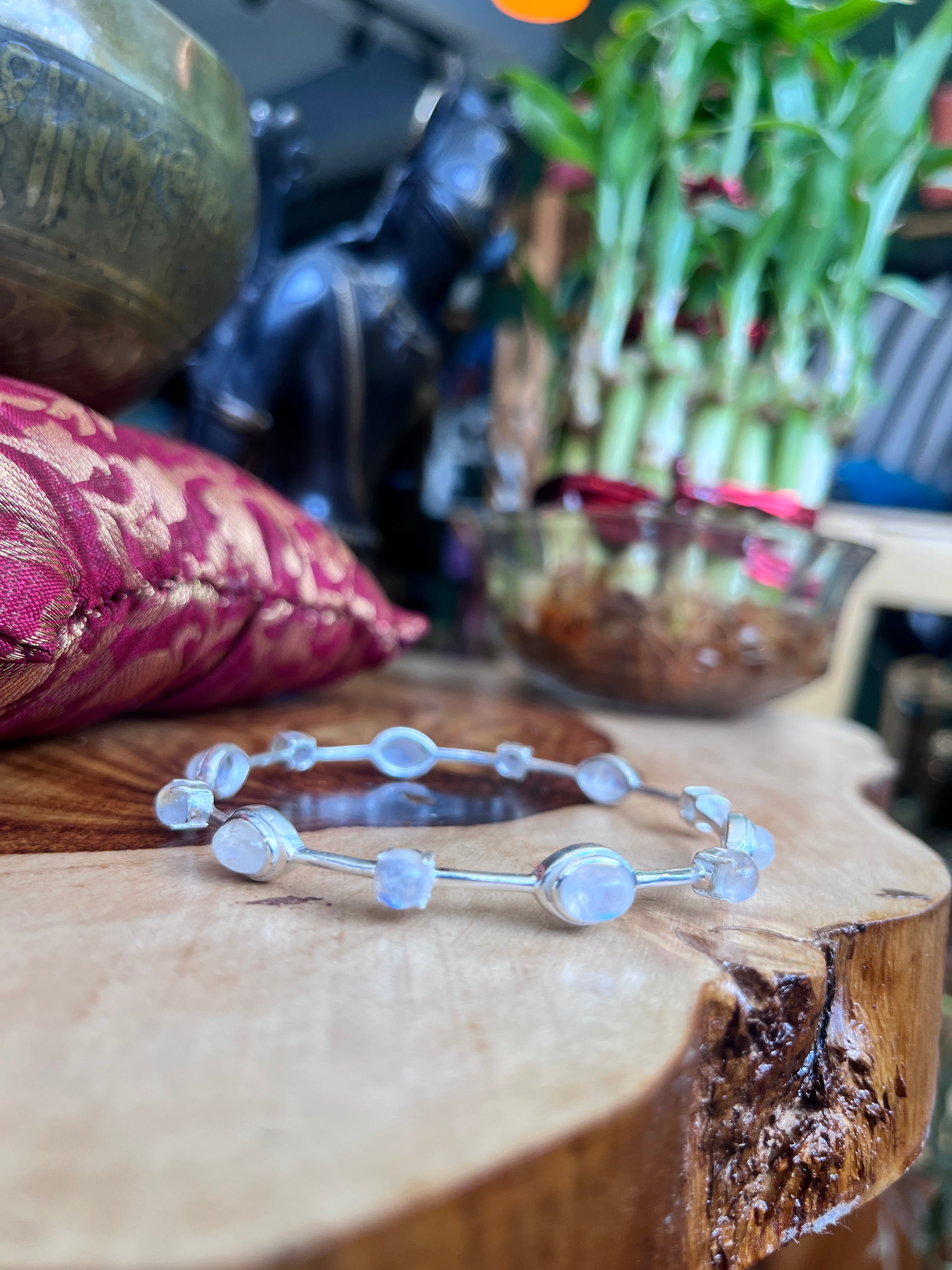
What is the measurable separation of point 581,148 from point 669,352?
181mm

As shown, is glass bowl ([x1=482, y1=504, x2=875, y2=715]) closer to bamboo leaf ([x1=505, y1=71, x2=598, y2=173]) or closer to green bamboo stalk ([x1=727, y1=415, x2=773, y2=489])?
green bamboo stalk ([x1=727, y1=415, x2=773, y2=489])

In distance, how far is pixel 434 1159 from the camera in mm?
130

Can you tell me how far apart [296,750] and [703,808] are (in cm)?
18

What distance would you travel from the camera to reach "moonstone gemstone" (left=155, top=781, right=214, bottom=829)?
10.8 inches

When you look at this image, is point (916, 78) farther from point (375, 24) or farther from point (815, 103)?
point (375, 24)

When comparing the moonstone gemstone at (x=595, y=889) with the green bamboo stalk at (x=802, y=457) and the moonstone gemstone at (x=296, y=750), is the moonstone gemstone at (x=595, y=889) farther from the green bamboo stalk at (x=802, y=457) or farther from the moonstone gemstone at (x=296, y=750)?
the green bamboo stalk at (x=802, y=457)

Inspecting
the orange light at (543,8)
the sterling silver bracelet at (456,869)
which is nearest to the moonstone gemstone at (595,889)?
the sterling silver bracelet at (456,869)

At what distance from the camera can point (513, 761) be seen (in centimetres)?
40

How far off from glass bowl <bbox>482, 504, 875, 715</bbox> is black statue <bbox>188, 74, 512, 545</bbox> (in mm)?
215

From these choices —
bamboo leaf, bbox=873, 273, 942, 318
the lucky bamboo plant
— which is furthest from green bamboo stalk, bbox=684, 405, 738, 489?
bamboo leaf, bbox=873, 273, 942, 318

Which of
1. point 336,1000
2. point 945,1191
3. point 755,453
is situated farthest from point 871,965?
point 755,453

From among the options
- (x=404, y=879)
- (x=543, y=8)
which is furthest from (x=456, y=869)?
(x=543, y=8)

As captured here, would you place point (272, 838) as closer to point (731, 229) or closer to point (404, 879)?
point (404, 879)

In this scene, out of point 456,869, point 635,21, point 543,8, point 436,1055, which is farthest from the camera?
point 543,8
